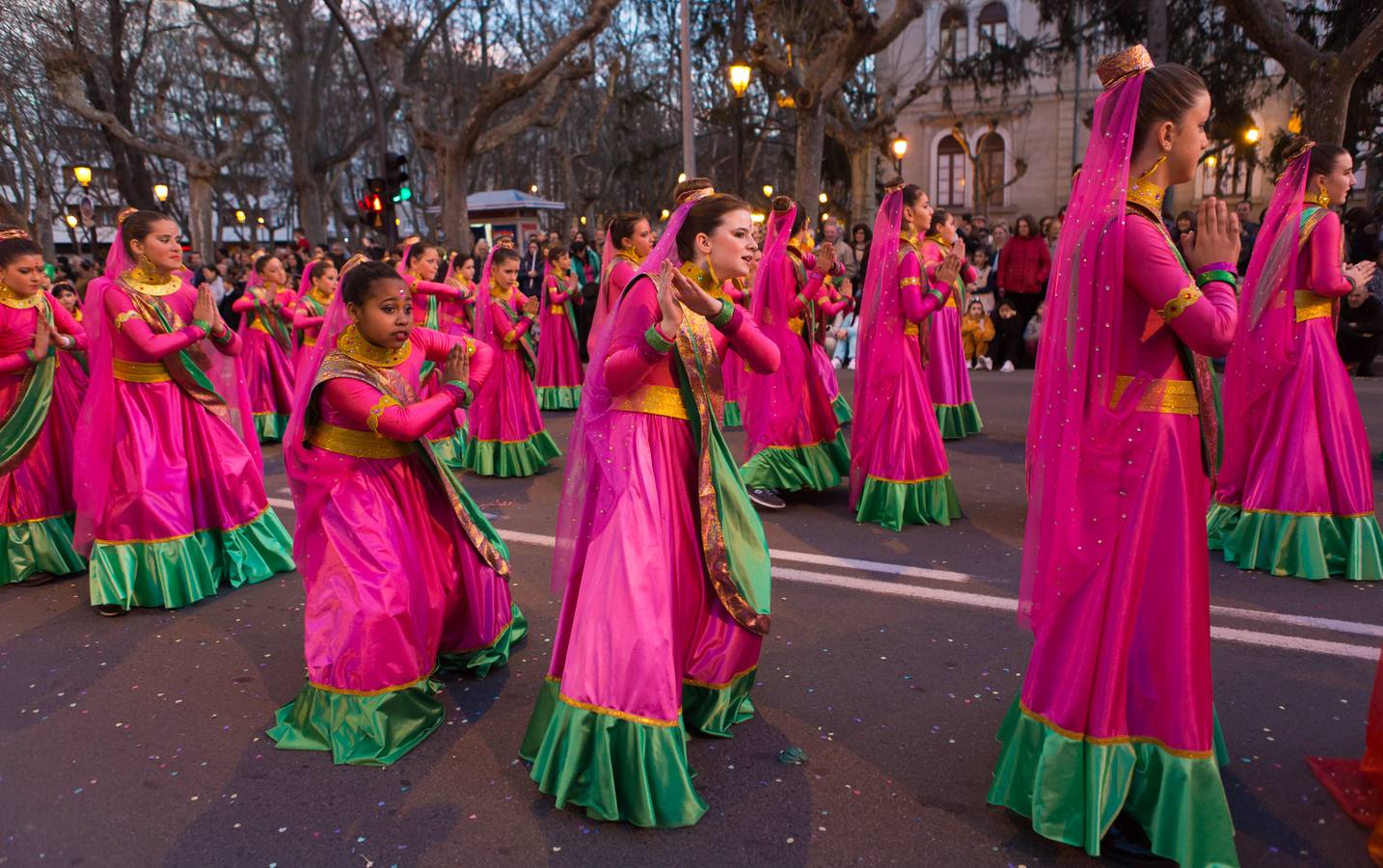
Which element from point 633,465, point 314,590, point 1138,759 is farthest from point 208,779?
point 1138,759

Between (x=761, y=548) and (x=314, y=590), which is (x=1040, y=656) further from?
(x=314, y=590)

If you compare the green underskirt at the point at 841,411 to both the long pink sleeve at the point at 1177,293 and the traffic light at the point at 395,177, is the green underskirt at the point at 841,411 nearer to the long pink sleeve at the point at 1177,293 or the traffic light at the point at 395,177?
the long pink sleeve at the point at 1177,293

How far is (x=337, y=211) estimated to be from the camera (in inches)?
1491

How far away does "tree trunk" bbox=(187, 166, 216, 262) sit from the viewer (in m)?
24.1

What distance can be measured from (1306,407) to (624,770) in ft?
13.6

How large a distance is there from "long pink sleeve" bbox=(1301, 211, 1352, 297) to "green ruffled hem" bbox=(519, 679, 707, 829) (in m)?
4.06

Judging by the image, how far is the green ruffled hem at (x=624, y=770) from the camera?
9.13 ft

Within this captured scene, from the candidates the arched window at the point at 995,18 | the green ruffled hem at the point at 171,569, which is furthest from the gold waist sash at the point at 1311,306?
the arched window at the point at 995,18

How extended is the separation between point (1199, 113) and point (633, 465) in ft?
5.96

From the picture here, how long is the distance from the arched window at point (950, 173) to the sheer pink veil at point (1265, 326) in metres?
34.4

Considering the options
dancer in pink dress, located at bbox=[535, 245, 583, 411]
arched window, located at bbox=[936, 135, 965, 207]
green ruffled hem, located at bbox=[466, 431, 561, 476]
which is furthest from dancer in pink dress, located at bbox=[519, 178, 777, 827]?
arched window, located at bbox=[936, 135, 965, 207]

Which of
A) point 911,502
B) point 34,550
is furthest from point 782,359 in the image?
point 34,550

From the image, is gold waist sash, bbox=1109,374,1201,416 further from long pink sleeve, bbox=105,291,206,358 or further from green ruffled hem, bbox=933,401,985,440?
green ruffled hem, bbox=933,401,985,440

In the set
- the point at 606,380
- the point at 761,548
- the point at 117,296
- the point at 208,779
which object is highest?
the point at 117,296
